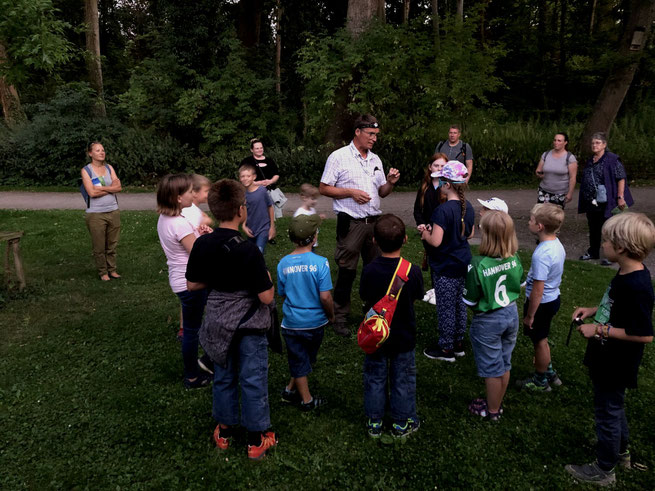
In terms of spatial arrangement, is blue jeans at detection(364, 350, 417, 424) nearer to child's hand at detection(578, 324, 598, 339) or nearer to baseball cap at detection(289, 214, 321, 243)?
baseball cap at detection(289, 214, 321, 243)

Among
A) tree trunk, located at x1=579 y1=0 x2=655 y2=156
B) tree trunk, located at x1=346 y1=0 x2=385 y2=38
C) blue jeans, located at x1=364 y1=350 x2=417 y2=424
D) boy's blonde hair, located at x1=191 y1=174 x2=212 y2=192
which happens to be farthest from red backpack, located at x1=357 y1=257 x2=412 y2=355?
tree trunk, located at x1=346 y1=0 x2=385 y2=38

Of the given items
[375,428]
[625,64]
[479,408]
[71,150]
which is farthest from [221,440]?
[71,150]

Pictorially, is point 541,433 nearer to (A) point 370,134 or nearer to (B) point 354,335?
(B) point 354,335

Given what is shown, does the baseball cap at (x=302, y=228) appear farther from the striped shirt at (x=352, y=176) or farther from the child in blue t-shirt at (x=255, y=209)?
the child in blue t-shirt at (x=255, y=209)

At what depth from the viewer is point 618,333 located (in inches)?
115

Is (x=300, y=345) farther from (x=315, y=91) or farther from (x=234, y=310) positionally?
(x=315, y=91)

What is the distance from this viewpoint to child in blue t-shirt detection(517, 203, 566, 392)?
12.5 feet

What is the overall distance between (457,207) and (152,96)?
54.8 ft

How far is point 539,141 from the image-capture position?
50.9 ft

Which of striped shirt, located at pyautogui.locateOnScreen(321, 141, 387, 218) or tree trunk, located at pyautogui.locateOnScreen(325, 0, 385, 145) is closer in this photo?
striped shirt, located at pyautogui.locateOnScreen(321, 141, 387, 218)

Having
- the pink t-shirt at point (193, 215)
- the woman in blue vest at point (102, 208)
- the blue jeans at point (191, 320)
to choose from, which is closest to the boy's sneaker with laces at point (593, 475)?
the blue jeans at point (191, 320)

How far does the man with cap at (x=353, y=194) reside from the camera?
5.29m

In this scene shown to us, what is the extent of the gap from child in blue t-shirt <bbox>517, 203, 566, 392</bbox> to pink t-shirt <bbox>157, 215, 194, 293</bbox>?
2845 millimetres

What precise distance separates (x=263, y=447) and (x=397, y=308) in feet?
4.54
